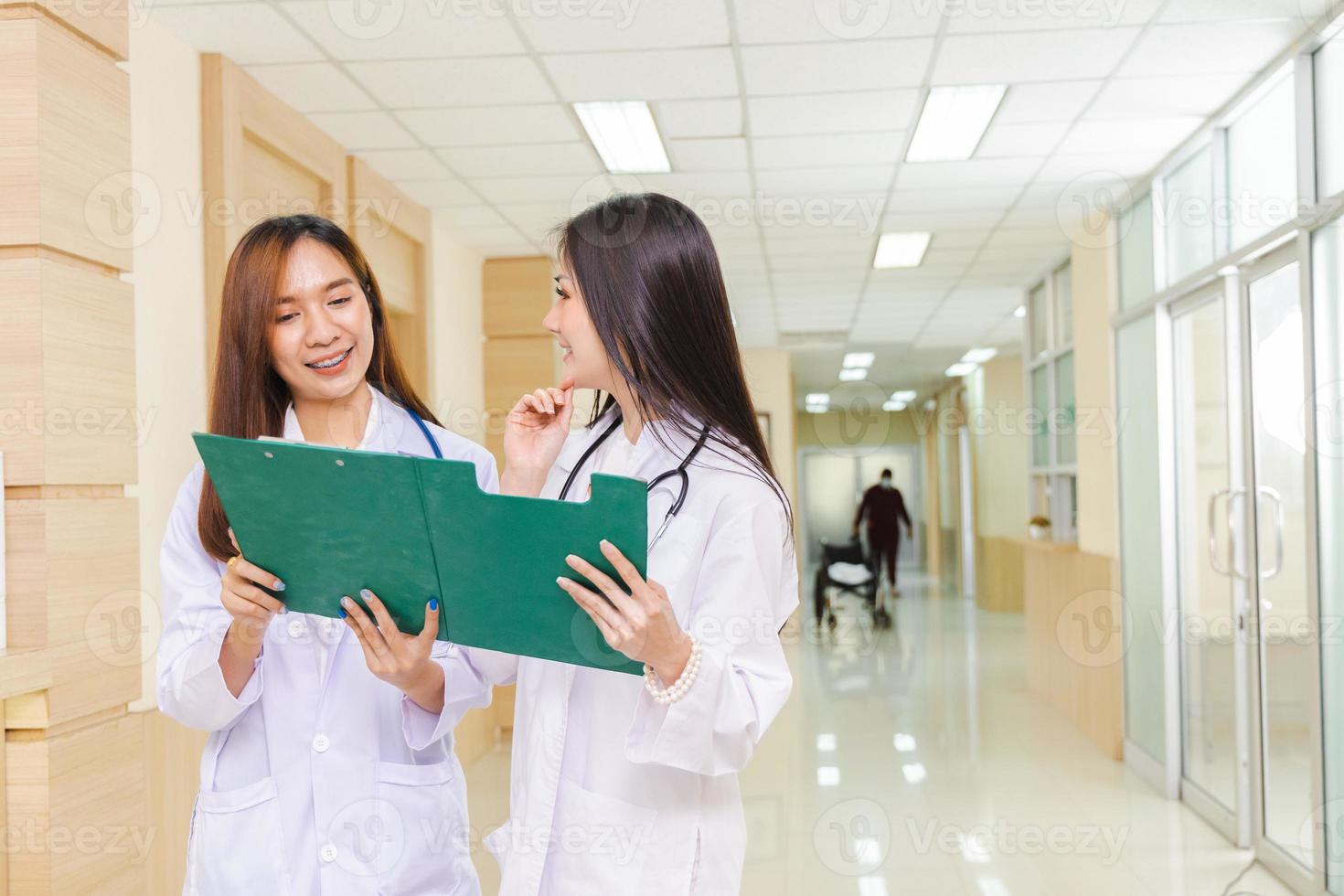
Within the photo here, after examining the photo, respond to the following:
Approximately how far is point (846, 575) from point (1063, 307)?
174 inches

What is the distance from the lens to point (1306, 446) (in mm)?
3406

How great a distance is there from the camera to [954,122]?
434 centimetres

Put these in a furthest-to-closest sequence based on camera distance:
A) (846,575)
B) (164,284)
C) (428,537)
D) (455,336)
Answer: (846,575)
(455,336)
(164,284)
(428,537)

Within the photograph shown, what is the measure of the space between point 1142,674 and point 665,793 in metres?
4.75

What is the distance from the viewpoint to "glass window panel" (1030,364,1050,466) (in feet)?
25.2

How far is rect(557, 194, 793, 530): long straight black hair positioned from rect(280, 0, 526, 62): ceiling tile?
2240 mm

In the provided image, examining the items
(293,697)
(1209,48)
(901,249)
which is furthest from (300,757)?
(901,249)

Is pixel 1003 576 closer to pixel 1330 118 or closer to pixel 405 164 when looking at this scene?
pixel 405 164

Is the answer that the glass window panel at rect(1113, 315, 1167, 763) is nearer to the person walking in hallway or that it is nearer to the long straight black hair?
the long straight black hair

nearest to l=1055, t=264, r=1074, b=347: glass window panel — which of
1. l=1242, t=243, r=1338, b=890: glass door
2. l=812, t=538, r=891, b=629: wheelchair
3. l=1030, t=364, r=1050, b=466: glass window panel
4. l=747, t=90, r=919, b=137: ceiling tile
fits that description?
l=1030, t=364, r=1050, b=466: glass window panel

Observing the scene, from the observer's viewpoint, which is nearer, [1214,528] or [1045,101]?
[1045,101]

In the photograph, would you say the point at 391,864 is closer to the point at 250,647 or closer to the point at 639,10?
the point at 250,647

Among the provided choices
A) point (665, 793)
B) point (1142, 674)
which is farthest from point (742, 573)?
point (1142, 674)

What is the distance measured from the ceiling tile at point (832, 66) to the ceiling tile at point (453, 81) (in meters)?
0.72
